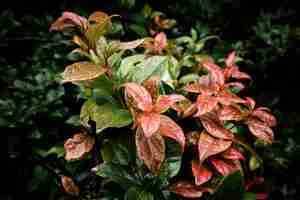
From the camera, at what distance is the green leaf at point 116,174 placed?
1.12 meters

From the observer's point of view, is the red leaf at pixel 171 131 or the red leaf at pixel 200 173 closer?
the red leaf at pixel 171 131

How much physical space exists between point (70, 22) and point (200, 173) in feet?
2.09

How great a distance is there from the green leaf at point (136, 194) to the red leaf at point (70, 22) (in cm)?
53

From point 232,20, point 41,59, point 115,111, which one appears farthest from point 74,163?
point 232,20

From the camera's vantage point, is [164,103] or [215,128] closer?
[164,103]

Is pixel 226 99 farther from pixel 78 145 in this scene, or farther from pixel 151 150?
pixel 78 145

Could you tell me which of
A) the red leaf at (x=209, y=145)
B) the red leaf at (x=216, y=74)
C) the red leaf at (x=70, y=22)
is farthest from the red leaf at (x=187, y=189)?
the red leaf at (x=70, y=22)

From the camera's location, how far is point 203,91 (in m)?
1.23

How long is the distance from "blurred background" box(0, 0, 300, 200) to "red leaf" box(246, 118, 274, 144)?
54 centimetres

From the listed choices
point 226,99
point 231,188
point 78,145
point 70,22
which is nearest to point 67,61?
point 70,22

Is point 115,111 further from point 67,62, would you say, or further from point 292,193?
point 292,193

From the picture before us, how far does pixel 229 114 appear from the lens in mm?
1237

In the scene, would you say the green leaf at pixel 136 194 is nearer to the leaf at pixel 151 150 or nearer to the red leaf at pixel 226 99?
the leaf at pixel 151 150

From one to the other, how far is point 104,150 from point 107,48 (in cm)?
31
